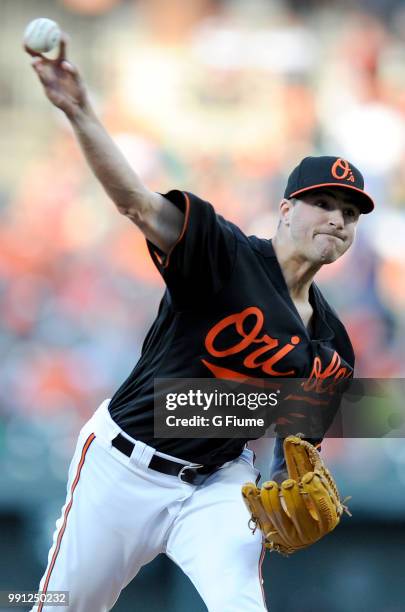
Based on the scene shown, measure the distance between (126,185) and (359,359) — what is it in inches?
129

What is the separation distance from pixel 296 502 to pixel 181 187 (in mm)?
3278

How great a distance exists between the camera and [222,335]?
221 cm

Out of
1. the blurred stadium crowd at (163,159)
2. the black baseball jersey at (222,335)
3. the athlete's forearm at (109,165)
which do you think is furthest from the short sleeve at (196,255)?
the blurred stadium crowd at (163,159)

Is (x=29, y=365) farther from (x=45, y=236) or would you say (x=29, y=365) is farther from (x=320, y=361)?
(x=320, y=361)

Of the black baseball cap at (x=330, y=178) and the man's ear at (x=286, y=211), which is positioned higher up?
the black baseball cap at (x=330, y=178)

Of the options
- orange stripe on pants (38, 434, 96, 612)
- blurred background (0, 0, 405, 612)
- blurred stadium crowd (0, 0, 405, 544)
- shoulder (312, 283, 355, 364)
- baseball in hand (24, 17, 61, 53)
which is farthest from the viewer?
blurred stadium crowd (0, 0, 405, 544)

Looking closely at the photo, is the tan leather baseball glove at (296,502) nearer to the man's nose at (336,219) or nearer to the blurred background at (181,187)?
the man's nose at (336,219)

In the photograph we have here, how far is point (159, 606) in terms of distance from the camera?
4.05 metres

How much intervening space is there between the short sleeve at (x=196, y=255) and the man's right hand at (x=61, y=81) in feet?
1.09

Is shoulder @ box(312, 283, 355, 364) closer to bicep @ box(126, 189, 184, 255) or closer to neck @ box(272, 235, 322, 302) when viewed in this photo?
neck @ box(272, 235, 322, 302)

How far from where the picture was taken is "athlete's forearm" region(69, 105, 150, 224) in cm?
177

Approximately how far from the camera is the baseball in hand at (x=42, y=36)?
166 centimetres

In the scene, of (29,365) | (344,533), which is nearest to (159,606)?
(344,533)

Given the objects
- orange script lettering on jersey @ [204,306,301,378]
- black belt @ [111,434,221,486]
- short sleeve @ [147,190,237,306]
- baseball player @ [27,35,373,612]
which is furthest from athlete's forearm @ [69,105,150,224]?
black belt @ [111,434,221,486]
